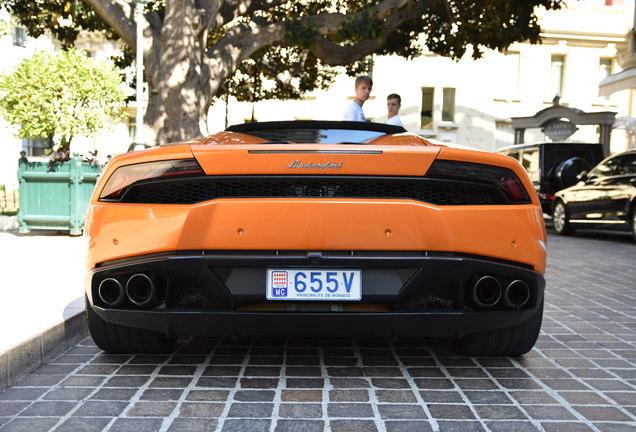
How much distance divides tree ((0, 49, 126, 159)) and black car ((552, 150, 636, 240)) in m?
10.2

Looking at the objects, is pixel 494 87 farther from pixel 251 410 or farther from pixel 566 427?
pixel 251 410

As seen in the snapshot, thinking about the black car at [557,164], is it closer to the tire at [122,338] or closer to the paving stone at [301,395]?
the tire at [122,338]

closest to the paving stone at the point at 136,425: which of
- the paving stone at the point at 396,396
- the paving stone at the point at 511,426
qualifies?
the paving stone at the point at 396,396

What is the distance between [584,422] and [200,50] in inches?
370

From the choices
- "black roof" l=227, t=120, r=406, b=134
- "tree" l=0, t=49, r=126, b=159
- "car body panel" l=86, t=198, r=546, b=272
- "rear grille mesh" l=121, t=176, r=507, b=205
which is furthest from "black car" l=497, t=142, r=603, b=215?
"car body panel" l=86, t=198, r=546, b=272

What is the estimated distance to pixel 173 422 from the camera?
109 inches

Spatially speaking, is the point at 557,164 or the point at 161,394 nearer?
the point at 161,394

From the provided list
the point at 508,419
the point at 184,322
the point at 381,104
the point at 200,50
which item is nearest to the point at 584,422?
the point at 508,419

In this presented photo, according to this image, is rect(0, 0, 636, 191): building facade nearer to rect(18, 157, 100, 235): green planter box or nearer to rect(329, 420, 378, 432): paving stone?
rect(18, 157, 100, 235): green planter box

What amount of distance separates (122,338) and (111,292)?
0.46 metres

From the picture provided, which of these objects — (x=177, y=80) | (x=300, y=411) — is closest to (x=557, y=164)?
(x=177, y=80)

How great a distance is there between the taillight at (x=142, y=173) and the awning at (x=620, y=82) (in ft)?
51.2

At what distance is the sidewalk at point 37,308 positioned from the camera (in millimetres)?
3432

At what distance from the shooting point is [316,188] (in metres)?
3.15
